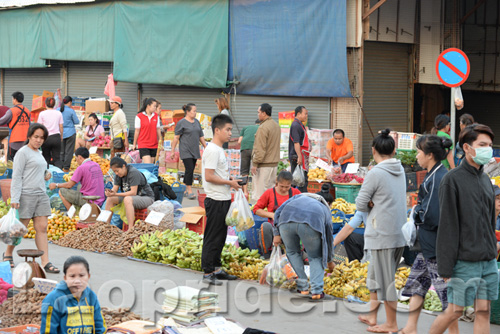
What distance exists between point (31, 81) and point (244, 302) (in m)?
19.1

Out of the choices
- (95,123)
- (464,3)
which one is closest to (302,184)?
(95,123)

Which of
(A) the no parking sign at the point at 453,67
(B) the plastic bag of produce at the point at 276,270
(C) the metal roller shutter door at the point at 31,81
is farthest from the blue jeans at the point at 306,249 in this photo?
(C) the metal roller shutter door at the point at 31,81

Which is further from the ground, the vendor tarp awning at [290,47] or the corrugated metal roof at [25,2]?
the corrugated metal roof at [25,2]

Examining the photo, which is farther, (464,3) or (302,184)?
(464,3)

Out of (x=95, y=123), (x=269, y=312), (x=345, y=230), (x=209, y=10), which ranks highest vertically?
(x=209, y=10)

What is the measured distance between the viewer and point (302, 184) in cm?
1328

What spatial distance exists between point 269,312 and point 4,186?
791cm

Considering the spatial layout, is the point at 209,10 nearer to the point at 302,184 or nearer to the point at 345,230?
the point at 302,184

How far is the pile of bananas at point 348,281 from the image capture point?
27.3 ft

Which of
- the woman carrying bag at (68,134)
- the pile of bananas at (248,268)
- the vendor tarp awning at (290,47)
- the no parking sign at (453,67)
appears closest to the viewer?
the pile of bananas at (248,268)

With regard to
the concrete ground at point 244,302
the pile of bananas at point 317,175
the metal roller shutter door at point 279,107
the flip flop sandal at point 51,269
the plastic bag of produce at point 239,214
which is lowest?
the concrete ground at point 244,302

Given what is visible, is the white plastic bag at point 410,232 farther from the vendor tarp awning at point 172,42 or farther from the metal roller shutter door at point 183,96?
the metal roller shutter door at point 183,96

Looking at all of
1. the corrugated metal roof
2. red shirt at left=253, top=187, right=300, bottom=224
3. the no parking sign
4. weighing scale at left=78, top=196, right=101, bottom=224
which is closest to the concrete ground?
red shirt at left=253, top=187, right=300, bottom=224

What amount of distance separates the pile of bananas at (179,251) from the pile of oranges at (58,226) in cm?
187
